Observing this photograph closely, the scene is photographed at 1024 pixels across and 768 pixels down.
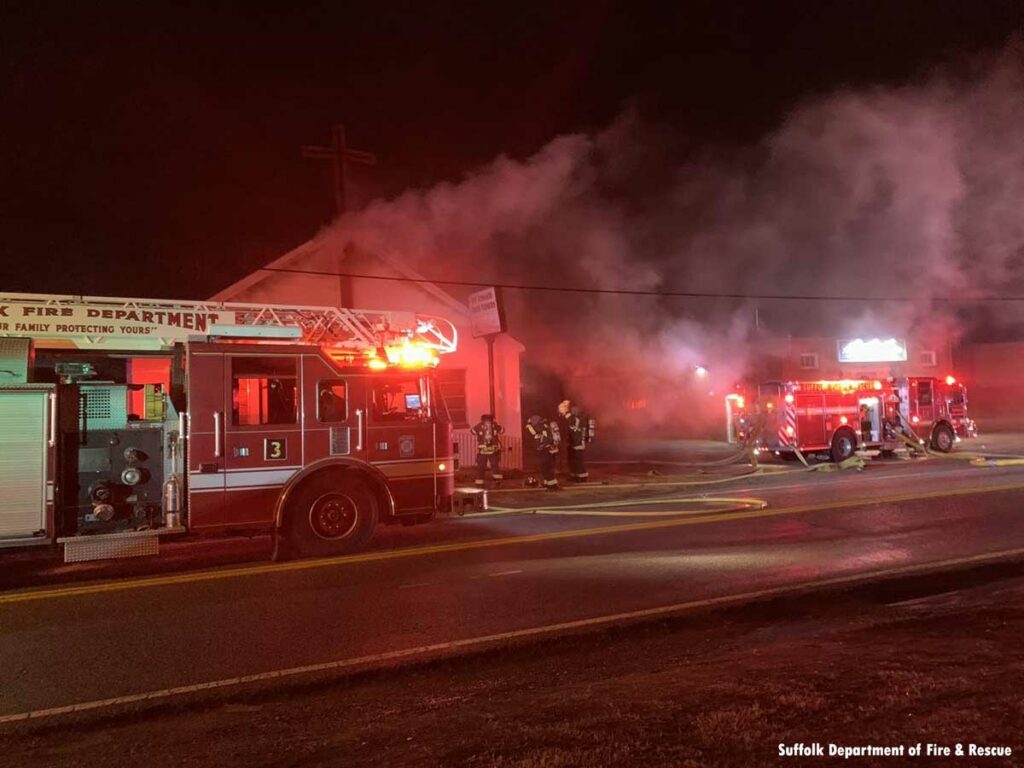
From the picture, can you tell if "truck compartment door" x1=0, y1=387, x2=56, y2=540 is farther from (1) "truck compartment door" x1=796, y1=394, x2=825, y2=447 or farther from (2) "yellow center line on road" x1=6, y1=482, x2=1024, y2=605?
(1) "truck compartment door" x1=796, y1=394, x2=825, y2=447

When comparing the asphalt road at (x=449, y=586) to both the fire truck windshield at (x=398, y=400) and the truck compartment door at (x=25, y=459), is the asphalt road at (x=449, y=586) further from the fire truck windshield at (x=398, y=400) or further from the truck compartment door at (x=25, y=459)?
the fire truck windshield at (x=398, y=400)

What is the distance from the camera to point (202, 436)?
22.4ft

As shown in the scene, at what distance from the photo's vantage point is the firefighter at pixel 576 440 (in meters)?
13.6

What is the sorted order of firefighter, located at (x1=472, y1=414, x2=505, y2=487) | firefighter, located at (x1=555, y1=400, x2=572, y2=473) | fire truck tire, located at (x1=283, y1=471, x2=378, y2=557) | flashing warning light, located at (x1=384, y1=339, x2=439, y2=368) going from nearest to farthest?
fire truck tire, located at (x1=283, y1=471, x2=378, y2=557) < flashing warning light, located at (x1=384, y1=339, x2=439, y2=368) < firefighter, located at (x1=472, y1=414, x2=505, y2=487) < firefighter, located at (x1=555, y1=400, x2=572, y2=473)

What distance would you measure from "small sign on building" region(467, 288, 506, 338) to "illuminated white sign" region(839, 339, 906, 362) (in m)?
15.0

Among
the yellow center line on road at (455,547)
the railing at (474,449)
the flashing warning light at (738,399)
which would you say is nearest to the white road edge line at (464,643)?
the yellow center line on road at (455,547)

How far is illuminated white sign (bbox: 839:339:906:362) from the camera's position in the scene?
2552 cm

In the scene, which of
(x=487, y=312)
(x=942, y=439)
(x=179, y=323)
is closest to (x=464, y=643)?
(x=179, y=323)

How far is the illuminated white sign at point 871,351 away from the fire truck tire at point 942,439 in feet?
22.8

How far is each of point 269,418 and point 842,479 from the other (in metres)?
9.88

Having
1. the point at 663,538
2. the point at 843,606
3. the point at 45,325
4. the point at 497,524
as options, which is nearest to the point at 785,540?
the point at 663,538

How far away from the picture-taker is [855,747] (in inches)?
112

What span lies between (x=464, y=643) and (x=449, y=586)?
144 centimetres

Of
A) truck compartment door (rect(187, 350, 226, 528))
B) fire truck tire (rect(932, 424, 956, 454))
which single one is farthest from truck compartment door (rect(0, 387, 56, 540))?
fire truck tire (rect(932, 424, 956, 454))
